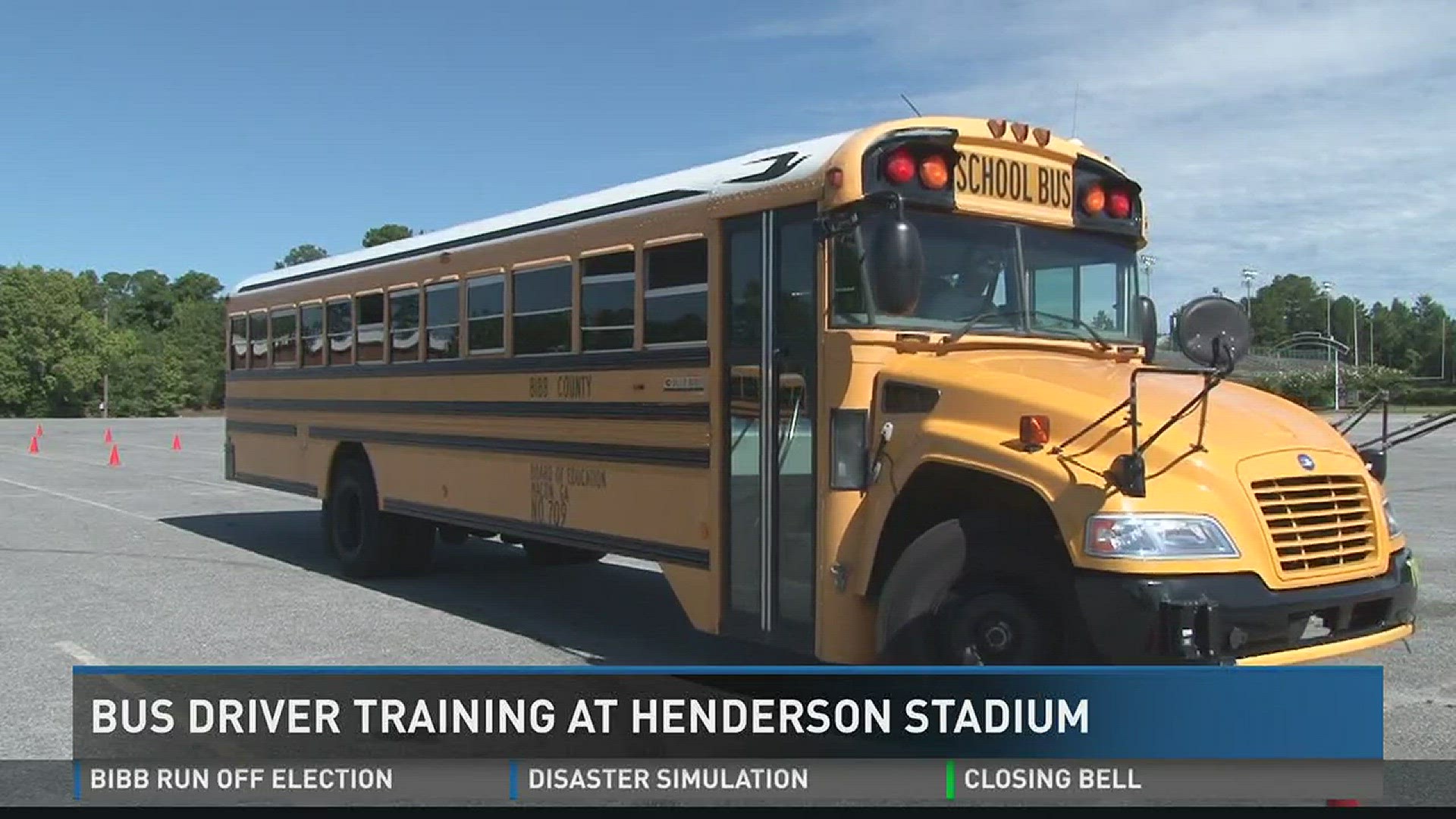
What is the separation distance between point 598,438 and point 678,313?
992 mm

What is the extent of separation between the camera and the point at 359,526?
31.8 ft

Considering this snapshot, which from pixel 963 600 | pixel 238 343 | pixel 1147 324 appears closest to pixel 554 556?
A: pixel 238 343

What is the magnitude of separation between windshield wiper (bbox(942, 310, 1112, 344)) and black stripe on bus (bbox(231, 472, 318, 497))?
6.46m

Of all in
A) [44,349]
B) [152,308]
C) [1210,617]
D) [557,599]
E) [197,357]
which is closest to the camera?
[1210,617]

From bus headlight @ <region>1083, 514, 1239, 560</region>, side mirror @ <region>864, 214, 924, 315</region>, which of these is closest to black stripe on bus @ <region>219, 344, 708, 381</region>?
side mirror @ <region>864, 214, 924, 315</region>

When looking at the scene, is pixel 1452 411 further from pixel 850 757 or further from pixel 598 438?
pixel 598 438

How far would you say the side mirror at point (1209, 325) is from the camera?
477cm

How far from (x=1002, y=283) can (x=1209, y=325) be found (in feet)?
3.18

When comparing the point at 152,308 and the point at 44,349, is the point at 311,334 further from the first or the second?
the point at 152,308

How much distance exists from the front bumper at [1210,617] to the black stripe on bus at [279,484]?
7.52 meters

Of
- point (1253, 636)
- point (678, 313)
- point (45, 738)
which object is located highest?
point (678, 313)

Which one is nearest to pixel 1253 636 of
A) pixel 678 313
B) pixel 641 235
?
pixel 678 313

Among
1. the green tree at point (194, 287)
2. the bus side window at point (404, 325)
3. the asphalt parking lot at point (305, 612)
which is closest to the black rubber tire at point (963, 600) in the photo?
the asphalt parking lot at point (305, 612)

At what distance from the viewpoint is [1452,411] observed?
4867 millimetres
